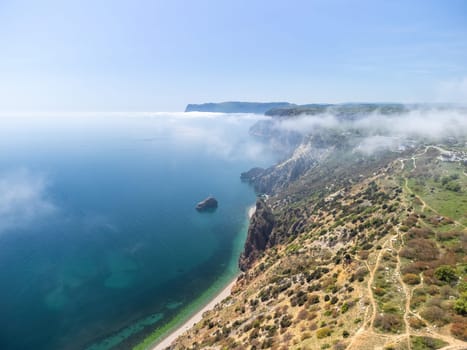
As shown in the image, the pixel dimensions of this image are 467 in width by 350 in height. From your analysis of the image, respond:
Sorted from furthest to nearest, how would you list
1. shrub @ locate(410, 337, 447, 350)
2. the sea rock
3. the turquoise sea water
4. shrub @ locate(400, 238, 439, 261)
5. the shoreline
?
the sea rock, the turquoise sea water, the shoreline, shrub @ locate(400, 238, 439, 261), shrub @ locate(410, 337, 447, 350)

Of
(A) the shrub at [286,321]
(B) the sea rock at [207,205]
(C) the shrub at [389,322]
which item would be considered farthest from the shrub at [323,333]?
(B) the sea rock at [207,205]

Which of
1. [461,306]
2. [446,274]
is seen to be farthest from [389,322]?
[446,274]

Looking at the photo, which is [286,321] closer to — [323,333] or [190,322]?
[323,333]

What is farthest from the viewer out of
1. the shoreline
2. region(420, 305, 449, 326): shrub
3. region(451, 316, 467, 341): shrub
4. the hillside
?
the shoreline

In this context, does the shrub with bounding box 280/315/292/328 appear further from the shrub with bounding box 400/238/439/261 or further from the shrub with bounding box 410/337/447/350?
the shrub with bounding box 400/238/439/261

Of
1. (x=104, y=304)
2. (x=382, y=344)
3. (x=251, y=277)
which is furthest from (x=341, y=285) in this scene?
(x=104, y=304)

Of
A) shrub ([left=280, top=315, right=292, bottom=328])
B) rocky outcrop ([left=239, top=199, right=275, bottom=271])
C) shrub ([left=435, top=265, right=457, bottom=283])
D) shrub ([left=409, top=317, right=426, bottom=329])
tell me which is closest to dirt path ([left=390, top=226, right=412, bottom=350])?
shrub ([left=409, top=317, right=426, bottom=329])

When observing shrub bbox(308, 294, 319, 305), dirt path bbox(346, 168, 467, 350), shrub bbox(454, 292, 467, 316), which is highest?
shrub bbox(454, 292, 467, 316)
